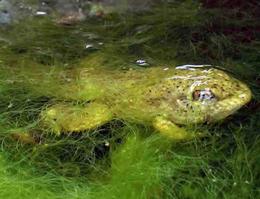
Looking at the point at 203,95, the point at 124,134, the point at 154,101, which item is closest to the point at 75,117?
the point at 124,134

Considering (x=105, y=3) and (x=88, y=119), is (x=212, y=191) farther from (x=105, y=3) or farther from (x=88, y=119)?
(x=105, y=3)

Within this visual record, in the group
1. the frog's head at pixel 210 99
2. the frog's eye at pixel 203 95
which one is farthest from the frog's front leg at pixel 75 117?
the frog's eye at pixel 203 95

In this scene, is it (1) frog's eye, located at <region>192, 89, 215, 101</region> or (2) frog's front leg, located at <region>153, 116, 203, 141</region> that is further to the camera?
(1) frog's eye, located at <region>192, 89, 215, 101</region>

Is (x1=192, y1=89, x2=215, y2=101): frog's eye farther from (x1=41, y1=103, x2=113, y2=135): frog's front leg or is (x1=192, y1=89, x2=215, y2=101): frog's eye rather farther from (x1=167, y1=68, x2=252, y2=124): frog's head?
(x1=41, y1=103, x2=113, y2=135): frog's front leg

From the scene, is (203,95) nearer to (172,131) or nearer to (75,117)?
(172,131)

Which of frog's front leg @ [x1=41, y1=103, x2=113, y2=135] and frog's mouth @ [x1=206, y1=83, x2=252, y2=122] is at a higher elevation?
frog's mouth @ [x1=206, y1=83, x2=252, y2=122]

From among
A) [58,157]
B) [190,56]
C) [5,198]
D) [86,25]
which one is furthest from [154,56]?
[5,198]

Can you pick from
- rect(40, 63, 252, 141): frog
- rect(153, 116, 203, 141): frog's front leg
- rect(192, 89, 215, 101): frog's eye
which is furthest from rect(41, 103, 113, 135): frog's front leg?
rect(192, 89, 215, 101): frog's eye
